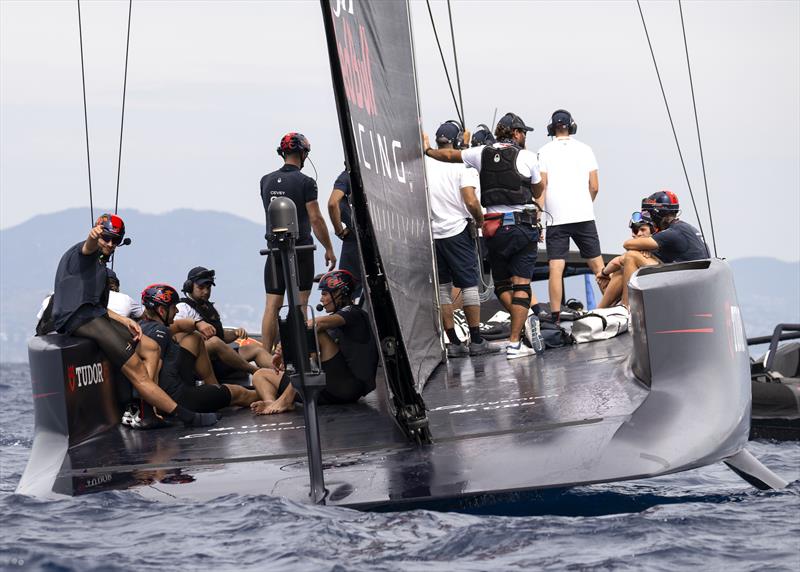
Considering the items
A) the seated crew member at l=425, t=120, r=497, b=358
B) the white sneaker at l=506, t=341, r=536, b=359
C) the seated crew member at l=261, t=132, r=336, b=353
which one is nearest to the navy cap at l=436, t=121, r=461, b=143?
the seated crew member at l=425, t=120, r=497, b=358

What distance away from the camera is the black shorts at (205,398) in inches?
308

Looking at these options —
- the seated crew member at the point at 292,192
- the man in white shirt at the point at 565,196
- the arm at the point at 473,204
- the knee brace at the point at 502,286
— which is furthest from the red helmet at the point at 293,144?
the man in white shirt at the point at 565,196

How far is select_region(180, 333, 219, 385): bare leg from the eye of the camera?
8.23 m

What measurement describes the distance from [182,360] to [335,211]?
78.4 inches

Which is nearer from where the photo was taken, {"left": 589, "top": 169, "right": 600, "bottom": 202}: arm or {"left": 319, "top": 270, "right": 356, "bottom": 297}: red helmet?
{"left": 319, "top": 270, "right": 356, "bottom": 297}: red helmet

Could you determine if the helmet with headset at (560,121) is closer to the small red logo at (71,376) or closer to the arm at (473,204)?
the arm at (473,204)

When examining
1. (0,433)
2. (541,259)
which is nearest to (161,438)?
(541,259)

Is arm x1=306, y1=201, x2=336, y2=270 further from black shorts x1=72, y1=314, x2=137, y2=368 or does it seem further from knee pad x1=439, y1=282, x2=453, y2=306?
black shorts x1=72, y1=314, x2=137, y2=368

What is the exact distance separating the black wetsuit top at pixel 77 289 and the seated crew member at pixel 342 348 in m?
1.15

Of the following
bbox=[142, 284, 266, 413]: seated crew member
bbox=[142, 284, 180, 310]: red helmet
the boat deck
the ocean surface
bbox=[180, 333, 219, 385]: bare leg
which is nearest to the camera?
the ocean surface

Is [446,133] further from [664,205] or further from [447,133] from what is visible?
[664,205]

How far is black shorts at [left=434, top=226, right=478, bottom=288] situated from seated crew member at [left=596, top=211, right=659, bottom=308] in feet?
3.93

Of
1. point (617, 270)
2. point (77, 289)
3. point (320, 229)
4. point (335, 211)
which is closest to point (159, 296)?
point (77, 289)

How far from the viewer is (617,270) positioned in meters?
10.3
